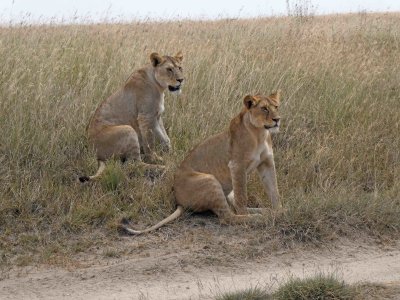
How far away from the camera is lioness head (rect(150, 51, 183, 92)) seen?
767 cm

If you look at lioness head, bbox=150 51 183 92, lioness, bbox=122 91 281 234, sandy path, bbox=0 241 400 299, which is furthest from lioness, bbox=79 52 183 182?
sandy path, bbox=0 241 400 299

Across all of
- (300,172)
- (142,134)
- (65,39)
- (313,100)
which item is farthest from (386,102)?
(65,39)

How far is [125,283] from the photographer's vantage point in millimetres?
5289

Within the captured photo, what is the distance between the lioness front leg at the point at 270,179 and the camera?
256 inches

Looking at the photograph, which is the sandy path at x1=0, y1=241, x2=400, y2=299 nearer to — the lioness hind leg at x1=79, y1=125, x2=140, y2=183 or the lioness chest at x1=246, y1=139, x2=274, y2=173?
the lioness chest at x1=246, y1=139, x2=274, y2=173

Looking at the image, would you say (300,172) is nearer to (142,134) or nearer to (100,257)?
(142,134)

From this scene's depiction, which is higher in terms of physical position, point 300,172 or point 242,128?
point 242,128

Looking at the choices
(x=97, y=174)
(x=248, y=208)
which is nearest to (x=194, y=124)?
(x=97, y=174)

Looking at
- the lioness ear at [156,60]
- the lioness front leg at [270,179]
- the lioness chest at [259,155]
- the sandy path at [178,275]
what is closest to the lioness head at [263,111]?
the lioness chest at [259,155]

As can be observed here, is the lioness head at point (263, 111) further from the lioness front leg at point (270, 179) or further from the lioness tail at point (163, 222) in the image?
the lioness tail at point (163, 222)

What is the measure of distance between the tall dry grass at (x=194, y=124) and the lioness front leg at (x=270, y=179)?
19cm

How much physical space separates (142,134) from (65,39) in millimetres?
2652

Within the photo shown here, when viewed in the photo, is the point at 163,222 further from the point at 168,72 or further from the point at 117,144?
the point at 168,72

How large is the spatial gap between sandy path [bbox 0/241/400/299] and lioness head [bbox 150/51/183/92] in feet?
7.81
